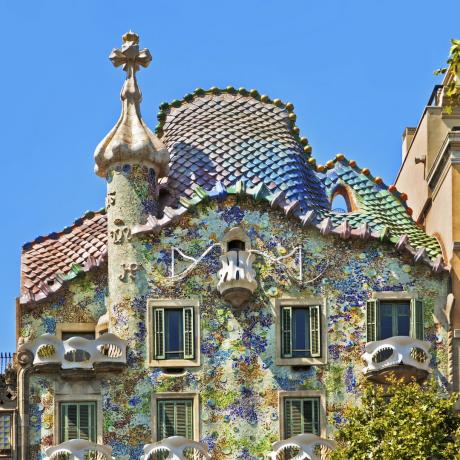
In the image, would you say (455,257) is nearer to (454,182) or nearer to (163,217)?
(454,182)

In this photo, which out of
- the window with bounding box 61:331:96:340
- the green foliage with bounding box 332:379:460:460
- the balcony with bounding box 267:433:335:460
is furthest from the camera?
the window with bounding box 61:331:96:340

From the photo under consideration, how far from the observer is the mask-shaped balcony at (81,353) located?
49.6 metres

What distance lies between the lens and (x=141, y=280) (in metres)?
50.5

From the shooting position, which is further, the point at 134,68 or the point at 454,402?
the point at 134,68

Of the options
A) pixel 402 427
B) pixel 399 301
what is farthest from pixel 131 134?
pixel 402 427

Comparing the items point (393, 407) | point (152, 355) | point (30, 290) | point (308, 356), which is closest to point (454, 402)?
point (393, 407)

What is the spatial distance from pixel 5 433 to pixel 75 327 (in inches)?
127

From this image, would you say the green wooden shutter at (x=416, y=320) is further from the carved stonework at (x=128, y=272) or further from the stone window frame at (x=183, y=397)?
the carved stonework at (x=128, y=272)

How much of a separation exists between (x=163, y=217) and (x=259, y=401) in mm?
5097

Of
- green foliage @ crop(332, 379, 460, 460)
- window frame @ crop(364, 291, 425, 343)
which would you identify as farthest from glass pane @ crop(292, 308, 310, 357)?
green foliage @ crop(332, 379, 460, 460)

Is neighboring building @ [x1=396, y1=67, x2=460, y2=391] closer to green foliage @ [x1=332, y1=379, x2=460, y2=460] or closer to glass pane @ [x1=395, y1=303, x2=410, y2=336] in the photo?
glass pane @ [x1=395, y1=303, x2=410, y2=336]

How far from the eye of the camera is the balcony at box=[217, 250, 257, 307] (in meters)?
49.9

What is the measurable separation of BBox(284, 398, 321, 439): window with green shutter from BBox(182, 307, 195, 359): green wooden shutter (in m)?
2.50

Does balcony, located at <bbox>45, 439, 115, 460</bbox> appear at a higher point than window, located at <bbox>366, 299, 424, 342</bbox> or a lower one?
lower
